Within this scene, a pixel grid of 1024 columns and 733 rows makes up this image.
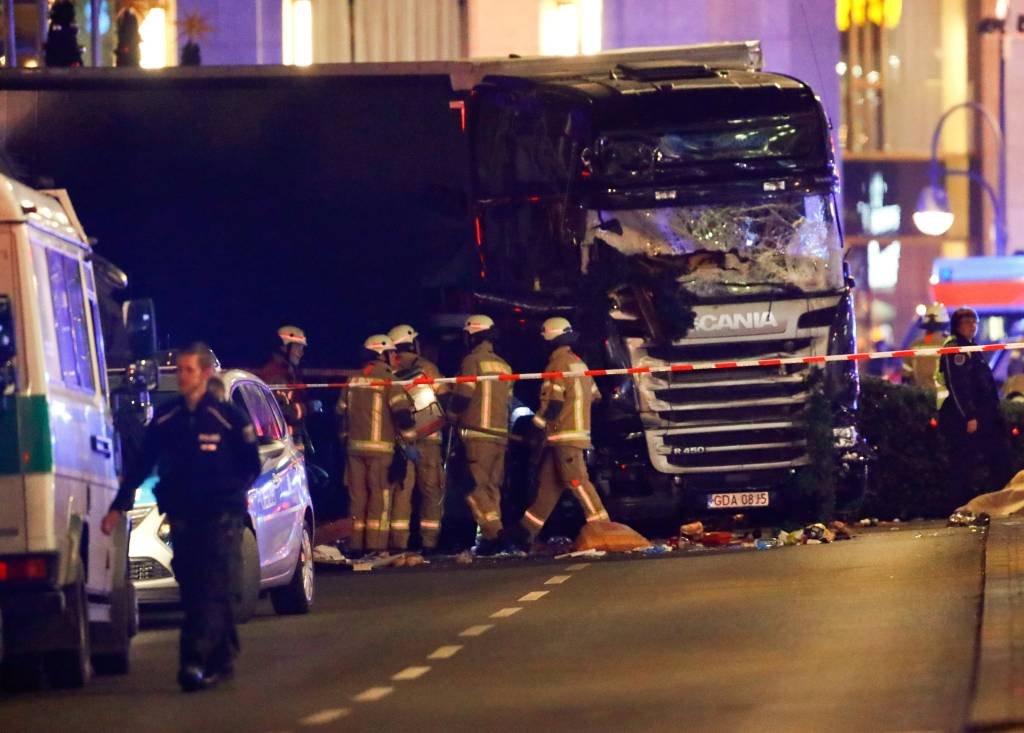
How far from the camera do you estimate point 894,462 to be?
2117 cm

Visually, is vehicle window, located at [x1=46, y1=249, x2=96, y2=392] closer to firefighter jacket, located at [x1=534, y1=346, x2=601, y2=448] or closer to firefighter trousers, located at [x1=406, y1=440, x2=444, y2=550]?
firefighter jacket, located at [x1=534, y1=346, x2=601, y2=448]

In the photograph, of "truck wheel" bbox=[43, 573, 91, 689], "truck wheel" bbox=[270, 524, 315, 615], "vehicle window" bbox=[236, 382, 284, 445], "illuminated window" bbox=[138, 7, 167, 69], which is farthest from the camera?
"illuminated window" bbox=[138, 7, 167, 69]

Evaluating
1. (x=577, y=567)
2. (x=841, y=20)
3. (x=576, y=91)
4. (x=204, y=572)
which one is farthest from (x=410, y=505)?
(x=841, y=20)

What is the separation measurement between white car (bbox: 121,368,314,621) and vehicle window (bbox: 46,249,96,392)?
1701mm

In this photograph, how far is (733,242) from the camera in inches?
767

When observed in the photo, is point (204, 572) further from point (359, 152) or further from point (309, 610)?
point (359, 152)

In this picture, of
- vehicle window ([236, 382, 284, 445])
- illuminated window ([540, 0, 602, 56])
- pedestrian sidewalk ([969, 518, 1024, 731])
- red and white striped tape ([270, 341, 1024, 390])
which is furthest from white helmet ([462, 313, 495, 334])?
illuminated window ([540, 0, 602, 56])

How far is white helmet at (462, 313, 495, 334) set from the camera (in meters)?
19.8

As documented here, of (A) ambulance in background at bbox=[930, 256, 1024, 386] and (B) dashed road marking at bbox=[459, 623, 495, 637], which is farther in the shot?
(A) ambulance in background at bbox=[930, 256, 1024, 386]

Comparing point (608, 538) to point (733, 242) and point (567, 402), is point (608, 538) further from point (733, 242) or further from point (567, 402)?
point (733, 242)

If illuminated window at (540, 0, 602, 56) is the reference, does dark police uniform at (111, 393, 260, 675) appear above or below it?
below

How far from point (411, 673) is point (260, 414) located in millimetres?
4086

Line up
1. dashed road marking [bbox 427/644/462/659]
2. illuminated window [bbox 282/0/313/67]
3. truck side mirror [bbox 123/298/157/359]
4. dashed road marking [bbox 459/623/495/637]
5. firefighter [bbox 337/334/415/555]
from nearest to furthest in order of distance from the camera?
dashed road marking [bbox 427/644/462/659]
truck side mirror [bbox 123/298/157/359]
dashed road marking [bbox 459/623/495/637]
firefighter [bbox 337/334/415/555]
illuminated window [bbox 282/0/313/67]

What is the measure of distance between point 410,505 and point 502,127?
3.37 meters
